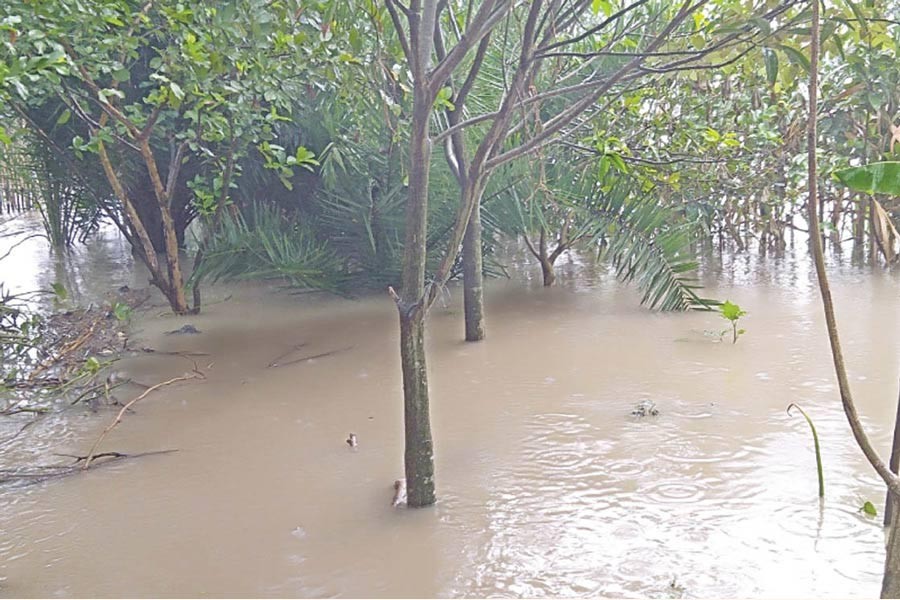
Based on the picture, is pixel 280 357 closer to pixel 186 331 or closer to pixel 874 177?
pixel 186 331

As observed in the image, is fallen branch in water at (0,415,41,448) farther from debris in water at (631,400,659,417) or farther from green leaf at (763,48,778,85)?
green leaf at (763,48,778,85)

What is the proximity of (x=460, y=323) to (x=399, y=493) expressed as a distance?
2.44 metres

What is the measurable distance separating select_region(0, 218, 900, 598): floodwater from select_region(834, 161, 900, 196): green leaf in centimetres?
110

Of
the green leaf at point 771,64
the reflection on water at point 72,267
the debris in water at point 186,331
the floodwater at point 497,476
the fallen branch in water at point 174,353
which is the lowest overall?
the floodwater at point 497,476

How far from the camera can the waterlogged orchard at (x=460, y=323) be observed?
90.9 inches

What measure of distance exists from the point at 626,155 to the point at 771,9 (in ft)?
5.63

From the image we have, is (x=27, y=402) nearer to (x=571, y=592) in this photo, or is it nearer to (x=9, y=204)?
(x=571, y=592)

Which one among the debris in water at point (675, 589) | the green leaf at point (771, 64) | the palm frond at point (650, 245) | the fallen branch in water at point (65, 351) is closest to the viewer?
the debris in water at point (675, 589)

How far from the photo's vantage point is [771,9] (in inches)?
114

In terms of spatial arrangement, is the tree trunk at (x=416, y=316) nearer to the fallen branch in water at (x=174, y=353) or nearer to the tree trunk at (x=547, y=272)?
the fallen branch in water at (x=174, y=353)

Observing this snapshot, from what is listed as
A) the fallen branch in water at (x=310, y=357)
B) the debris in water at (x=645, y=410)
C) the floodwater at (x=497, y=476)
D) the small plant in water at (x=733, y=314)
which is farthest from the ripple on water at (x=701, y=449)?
the fallen branch in water at (x=310, y=357)

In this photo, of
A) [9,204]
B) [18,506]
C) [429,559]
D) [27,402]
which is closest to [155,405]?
[27,402]

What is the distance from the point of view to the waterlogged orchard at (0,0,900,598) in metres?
2.31

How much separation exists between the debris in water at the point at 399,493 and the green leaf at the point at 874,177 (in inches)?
64.4
